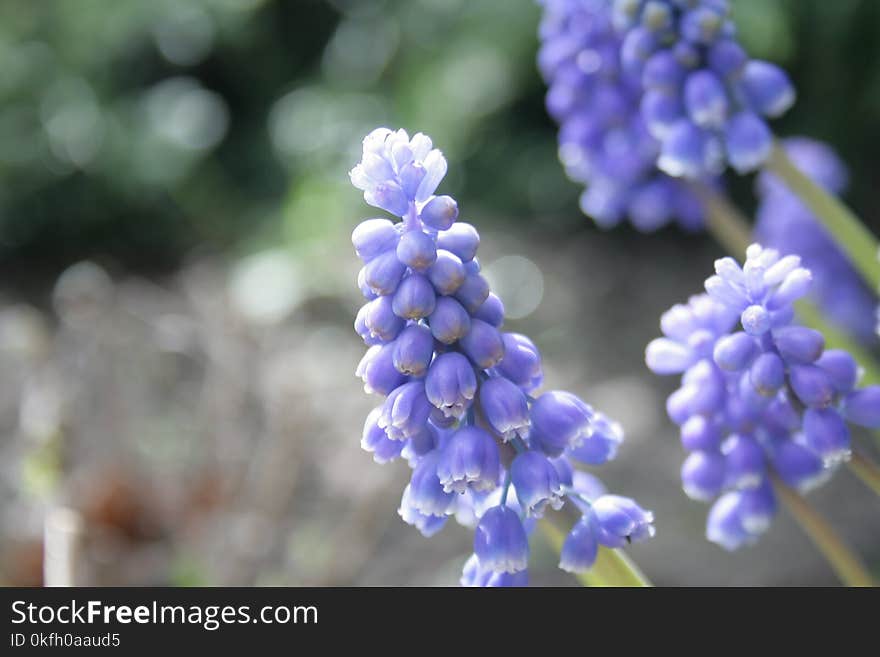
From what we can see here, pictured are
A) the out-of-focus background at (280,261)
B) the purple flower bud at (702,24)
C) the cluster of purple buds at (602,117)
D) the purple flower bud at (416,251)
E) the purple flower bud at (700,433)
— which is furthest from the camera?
the out-of-focus background at (280,261)

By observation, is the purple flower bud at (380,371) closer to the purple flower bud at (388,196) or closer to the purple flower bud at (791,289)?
the purple flower bud at (388,196)

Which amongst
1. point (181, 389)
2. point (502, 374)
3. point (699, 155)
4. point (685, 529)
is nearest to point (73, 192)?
point (181, 389)

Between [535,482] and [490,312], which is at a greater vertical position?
[490,312]

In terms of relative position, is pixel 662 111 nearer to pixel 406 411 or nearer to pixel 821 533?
pixel 821 533

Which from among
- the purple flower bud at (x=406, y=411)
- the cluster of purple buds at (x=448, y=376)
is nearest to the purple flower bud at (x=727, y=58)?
the cluster of purple buds at (x=448, y=376)

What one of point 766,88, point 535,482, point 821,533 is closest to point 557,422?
point 535,482

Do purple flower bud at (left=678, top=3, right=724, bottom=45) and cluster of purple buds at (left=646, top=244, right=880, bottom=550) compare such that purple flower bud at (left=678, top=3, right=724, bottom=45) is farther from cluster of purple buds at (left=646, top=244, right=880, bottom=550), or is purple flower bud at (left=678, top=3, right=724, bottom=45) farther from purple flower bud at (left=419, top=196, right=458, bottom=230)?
purple flower bud at (left=419, top=196, right=458, bottom=230)
